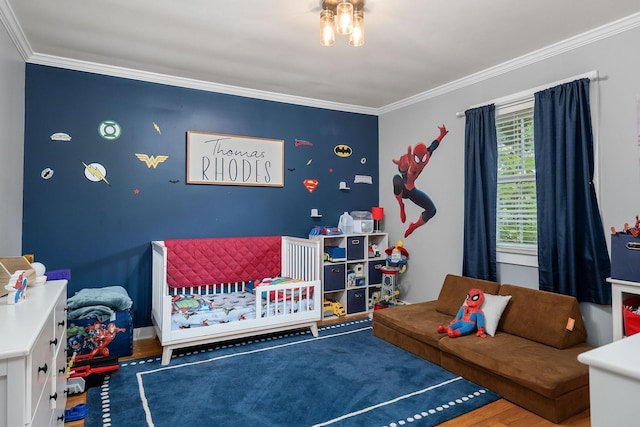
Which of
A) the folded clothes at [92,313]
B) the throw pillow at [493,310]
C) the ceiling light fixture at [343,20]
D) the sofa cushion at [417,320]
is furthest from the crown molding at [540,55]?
the folded clothes at [92,313]

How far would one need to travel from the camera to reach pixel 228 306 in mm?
3256

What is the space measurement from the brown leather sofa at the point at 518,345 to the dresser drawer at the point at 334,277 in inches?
30.2

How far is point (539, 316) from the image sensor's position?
8.62ft

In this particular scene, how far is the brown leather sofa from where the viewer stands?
6.77 ft

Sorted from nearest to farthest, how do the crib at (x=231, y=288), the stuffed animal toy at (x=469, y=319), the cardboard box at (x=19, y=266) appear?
the cardboard box at (x=19, y=266)
the stuffed animal toy at (x=469, y=319)
the crib at (x=231, y=288)

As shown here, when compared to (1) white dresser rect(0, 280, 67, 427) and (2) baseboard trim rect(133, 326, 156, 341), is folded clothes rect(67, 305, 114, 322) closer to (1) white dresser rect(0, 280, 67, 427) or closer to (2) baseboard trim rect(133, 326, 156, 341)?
(1) white dresser rect(0, 280, 67, 427)

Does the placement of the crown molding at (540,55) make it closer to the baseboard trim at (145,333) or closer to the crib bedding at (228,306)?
the crib bedding at (228,306)

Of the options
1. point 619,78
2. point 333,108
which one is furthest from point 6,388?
point 333,108

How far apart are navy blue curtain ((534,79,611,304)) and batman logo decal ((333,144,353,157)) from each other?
7.03ft

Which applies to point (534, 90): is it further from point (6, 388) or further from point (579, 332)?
point (6, 388)

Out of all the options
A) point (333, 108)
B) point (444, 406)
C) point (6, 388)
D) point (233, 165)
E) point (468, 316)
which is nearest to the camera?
point (6, 388)

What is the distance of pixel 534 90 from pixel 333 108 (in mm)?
2149

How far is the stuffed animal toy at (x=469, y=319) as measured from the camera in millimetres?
2723

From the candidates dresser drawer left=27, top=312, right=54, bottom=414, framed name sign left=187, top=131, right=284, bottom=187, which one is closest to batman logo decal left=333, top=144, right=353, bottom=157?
framed name sign left=187, top=131, right=284, bottom=187
